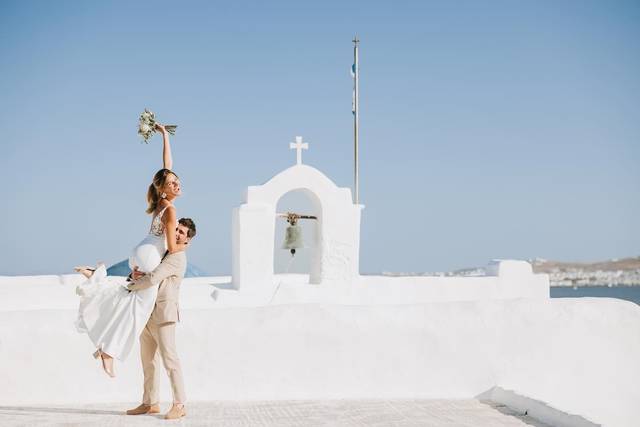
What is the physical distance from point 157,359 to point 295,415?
3.52ft

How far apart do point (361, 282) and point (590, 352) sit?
664cm

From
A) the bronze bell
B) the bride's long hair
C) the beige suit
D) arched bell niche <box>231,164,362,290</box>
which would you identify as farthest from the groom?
the bronze bell

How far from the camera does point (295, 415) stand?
5.01 m

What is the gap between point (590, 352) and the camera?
21.1ft

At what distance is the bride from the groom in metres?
0.06

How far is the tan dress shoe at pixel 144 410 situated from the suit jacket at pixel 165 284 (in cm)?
61

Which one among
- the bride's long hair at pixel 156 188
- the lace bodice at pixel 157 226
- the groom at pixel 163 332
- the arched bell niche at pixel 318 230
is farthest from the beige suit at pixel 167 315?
the arched bell niche at pixel 318 230

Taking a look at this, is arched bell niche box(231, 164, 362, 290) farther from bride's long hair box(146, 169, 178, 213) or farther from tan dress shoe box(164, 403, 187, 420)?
tan dress shoe box(164, 403, 187, 420)

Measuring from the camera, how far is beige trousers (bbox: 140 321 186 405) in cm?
486

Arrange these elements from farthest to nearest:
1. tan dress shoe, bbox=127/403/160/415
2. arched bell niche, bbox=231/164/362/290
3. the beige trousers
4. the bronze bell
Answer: the bronze bell
arched bell niche, bbox=231/164/362/290
tan dress shoe, bbox=127/403/160/415
the beige trousers

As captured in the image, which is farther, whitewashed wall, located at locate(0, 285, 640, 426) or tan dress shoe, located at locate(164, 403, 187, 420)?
whitewashed wall, located at locate(0, 285, 640, 426)

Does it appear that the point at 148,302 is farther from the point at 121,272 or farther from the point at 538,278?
the point at 121,272

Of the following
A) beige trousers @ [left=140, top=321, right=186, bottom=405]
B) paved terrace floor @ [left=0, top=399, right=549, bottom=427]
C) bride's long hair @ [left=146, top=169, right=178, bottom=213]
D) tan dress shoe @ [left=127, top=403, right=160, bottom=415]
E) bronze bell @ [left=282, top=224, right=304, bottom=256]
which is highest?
bride's long hair @ [left=146, top=169, right=178, bottom=213]

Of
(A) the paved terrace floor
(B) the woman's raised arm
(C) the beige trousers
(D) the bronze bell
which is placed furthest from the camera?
(D) the bronze bell
